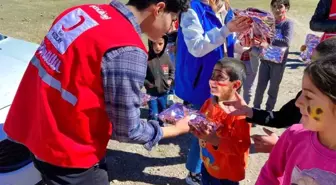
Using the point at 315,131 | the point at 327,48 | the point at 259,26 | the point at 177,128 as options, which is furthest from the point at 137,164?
the point at 315,131

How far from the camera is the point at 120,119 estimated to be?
6.87 feet

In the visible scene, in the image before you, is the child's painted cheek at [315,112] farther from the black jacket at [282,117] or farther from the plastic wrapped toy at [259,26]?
the plastic wrapped toy at [259,26]

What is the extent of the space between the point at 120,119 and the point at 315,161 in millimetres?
948

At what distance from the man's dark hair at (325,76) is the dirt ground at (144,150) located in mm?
2569

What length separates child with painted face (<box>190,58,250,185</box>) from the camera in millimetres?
2760

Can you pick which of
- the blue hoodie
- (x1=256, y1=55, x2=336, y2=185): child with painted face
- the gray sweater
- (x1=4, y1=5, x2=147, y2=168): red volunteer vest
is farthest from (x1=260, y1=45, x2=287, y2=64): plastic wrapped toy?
(x1=4, y1=5, x2=147, y2=168): red volunteer vest

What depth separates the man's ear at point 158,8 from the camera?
2.20 m

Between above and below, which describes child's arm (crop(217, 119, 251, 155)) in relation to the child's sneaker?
above

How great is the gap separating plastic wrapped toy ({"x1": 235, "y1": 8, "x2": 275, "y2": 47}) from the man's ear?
0.86 metres

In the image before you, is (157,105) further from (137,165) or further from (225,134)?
(225,134)

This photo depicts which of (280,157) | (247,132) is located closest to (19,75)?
(247,132)

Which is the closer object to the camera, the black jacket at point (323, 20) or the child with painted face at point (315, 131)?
the child with painted face at point (315, 131)

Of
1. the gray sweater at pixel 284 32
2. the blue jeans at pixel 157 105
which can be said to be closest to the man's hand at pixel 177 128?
the blue jeans at pixel 157 105

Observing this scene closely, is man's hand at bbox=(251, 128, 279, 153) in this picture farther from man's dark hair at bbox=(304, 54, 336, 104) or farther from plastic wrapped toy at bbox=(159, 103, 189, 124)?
man's dark hair at bbox=(304, 54, 336, 104)
